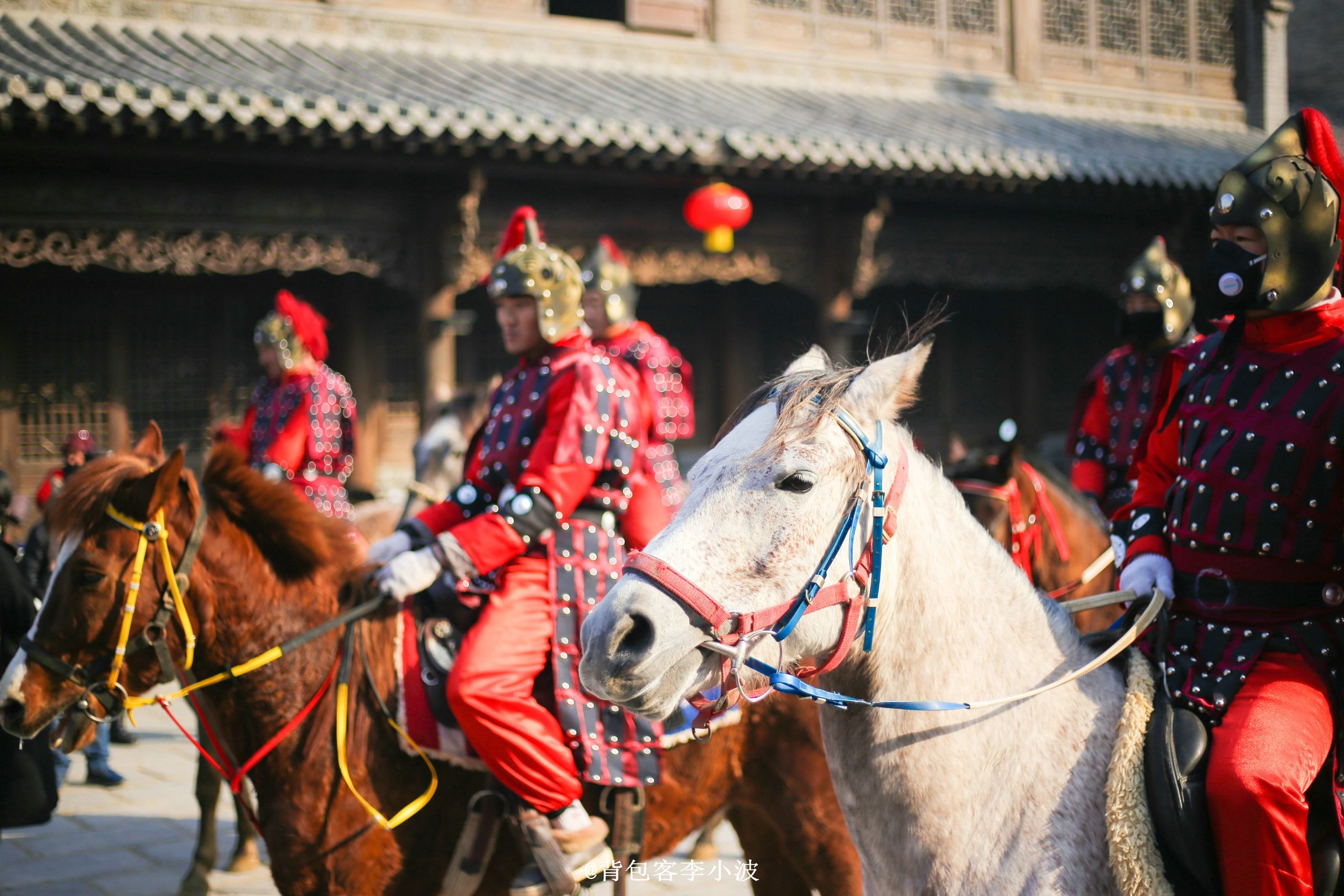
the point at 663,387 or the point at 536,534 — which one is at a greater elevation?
the point at 663,387

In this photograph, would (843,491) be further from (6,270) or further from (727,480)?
(6,270)

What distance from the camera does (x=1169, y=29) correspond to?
539 inches

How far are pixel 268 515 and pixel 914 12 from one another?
435 inches

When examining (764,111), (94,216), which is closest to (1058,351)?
(764,111)

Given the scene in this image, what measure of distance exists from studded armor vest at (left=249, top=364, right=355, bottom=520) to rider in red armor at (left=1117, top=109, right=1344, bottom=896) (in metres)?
4.78

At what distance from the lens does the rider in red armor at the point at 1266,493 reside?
1904mm

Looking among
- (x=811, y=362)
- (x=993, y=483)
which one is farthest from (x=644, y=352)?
(x=811, y=362)

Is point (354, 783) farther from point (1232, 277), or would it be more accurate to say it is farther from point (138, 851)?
point (138, 851)

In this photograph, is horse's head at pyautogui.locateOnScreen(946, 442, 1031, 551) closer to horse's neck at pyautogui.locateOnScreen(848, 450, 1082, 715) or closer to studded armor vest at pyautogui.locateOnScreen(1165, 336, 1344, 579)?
studded armor vest at pyautogui.locateOnScreen(1165, 336, 1344, 579)

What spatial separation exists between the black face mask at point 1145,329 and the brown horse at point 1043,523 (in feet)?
3.66

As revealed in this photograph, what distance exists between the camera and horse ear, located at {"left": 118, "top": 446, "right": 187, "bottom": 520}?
2.76m

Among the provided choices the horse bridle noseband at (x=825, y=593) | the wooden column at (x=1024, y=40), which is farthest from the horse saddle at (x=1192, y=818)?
the wooden column at (x=1024, y=40)

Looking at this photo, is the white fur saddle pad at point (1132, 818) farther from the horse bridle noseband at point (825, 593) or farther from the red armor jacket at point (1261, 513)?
the horse bridle noseband at point (825, 593)

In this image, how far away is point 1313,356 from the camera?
6.77 ft
